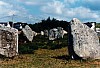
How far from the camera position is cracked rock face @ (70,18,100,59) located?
26734mm

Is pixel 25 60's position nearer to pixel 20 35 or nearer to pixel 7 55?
pixel 7 55

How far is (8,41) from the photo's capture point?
27.9 meters

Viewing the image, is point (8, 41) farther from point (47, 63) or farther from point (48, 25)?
point (48, 25)

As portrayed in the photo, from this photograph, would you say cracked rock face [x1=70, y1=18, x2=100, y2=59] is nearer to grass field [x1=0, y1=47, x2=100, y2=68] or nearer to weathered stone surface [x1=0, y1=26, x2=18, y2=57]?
grass field [x1=0, y1=47, x2=100, y2=68]

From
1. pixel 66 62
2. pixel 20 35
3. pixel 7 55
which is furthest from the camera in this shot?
pixel 20 35

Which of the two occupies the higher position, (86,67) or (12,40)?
(12,40)

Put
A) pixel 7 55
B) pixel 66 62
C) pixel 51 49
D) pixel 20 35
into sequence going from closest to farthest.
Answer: pixel 66 62 → pixel 7 55 → pixel 51 49 → pixel 20 35

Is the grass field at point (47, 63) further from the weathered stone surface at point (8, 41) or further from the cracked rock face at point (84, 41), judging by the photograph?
the cracked rock face at point (84, 41)

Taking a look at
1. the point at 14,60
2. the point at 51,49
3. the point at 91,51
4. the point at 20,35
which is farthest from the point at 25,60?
the point at 20,35

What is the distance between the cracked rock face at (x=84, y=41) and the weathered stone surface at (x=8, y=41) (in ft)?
14.5

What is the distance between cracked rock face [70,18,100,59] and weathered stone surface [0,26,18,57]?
14.5 feet

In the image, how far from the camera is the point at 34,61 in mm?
25859

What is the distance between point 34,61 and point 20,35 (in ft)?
77.6

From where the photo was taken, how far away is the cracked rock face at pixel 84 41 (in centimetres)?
2673
